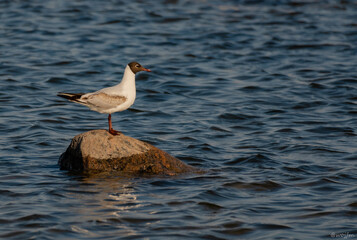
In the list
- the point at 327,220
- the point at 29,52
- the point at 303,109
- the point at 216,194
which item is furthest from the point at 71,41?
the point at 327,220

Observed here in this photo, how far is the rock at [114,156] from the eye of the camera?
9.00m

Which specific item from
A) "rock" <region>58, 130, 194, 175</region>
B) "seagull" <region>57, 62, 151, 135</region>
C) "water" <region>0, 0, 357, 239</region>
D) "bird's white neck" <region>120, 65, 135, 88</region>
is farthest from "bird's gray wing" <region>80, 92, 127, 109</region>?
"water" <region>0, 0, 357, 239</region>

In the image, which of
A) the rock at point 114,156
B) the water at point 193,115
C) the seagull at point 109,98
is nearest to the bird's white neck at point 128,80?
the seagull at point 109,98

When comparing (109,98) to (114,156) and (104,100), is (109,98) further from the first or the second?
(114,156)

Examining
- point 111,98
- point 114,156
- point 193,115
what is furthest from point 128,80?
point 193,115

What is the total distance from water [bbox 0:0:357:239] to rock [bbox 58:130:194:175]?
0.87 feet

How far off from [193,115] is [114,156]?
4.17m

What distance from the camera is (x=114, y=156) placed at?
29.9ft

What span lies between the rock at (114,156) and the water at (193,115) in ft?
0.87

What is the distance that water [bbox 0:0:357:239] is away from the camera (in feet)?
25.4

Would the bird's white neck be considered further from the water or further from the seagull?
the water

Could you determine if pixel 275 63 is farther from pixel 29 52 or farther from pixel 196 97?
pixel 29 52

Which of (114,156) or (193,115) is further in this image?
(193,115)

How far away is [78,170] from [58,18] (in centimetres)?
1381
